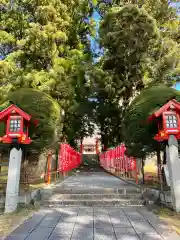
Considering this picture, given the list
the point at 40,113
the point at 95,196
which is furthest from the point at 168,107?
the point at 40,113

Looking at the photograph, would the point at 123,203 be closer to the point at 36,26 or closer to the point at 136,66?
the point at 136,66

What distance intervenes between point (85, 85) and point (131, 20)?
411cm

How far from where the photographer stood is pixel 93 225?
2.96m

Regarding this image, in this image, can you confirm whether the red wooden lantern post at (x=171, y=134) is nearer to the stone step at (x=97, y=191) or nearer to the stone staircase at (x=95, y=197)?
the stone staircase at (x=95, y=197)

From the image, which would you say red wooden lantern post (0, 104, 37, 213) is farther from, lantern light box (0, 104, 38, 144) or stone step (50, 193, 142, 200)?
stone step (50, 193, 142, 200)

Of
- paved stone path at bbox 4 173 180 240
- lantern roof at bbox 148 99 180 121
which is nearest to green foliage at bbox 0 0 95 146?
lantern roof at bbox 148 99 180 121

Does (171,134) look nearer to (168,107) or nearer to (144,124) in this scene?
(168,107)

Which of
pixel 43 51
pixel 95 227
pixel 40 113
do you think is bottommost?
pixel 95 227

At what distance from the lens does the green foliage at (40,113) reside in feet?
15.2

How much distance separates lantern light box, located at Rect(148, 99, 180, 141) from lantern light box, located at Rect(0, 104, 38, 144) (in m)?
2.85

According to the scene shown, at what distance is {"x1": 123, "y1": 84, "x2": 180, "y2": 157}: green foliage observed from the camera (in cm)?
436

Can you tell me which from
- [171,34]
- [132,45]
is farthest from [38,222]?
[171,34]

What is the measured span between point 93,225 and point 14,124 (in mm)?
2586

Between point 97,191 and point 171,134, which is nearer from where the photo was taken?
point 171,134
